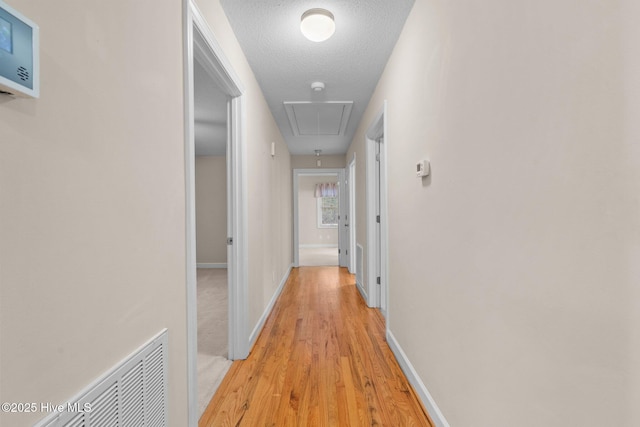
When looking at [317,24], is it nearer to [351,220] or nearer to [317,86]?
[317,86]

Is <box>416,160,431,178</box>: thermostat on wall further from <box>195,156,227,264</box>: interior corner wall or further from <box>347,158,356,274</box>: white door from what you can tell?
<box>195,156,227,264</box>: interior corner wall

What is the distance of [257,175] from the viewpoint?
2.84m

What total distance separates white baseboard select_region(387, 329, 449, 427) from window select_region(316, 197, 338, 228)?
24.1ft

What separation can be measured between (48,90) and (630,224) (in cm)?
129

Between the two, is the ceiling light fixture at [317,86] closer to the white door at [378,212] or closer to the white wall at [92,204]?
the white door at [378,212]

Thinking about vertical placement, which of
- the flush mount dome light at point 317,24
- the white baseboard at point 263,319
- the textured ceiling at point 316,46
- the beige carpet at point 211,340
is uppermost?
the textured ceiling at point 316,46

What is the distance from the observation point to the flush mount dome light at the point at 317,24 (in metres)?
1.84

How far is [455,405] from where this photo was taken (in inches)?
52.1

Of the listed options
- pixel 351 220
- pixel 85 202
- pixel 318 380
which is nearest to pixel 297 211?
pixel 351 220

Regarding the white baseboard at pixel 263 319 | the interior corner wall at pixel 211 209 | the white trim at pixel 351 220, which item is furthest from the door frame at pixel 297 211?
the white baseboard at pixel 263 319

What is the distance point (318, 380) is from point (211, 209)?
5131mm

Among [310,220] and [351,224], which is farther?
[310,220]

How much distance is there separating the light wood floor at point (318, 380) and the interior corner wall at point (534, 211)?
38 cm

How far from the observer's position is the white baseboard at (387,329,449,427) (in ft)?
4.89
